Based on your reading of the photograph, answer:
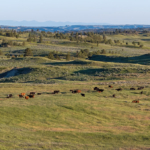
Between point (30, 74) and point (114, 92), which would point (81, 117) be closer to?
point (114, 92)

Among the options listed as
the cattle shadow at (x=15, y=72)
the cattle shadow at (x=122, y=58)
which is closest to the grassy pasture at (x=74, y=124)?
the cattle shadow at (x=15, y=72)

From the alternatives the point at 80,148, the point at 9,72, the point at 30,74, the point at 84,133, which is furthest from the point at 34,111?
the point at 9,72

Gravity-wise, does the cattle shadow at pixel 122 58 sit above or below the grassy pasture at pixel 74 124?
above

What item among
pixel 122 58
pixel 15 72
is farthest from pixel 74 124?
pixel 122 58

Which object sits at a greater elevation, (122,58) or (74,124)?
(122,58)

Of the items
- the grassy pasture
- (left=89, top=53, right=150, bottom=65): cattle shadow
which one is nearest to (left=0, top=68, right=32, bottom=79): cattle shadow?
(left=89, top=53, right=150, bottom=65): cattle shadow

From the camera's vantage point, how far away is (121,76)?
46469 mm

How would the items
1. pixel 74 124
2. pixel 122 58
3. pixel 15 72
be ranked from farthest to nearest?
pixel 122 58 → pixel 15 72 → pixel 74 124

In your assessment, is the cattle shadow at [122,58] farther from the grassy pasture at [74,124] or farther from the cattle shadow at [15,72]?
the grassy pasture at [74,124]

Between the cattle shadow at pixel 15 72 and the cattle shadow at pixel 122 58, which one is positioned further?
the cattle shadow at pixel 122 58

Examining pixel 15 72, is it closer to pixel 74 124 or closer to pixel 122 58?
pixel 122 58

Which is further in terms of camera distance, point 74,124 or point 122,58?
point 122,58

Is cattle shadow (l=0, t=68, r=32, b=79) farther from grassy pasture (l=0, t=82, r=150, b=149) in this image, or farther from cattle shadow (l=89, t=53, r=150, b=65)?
grassy pasture (l=0, t=82, r=150, b=149)

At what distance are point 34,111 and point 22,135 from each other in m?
5.25
